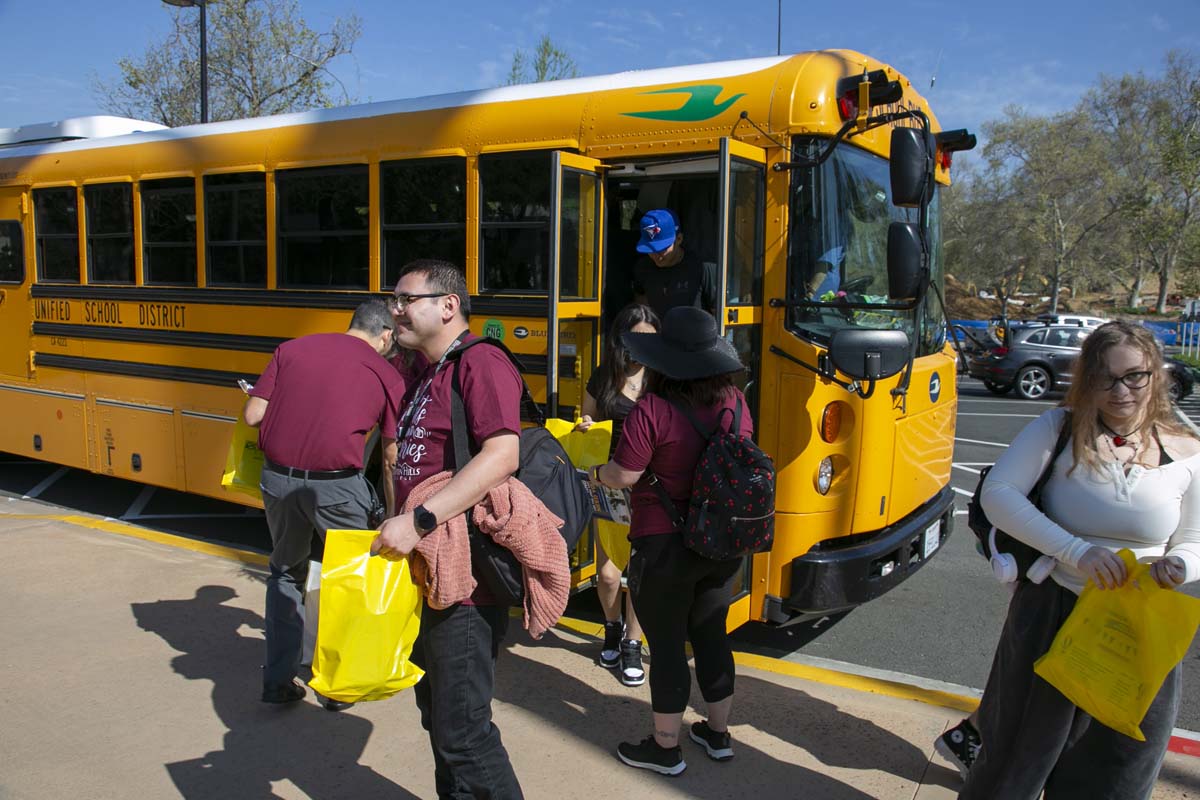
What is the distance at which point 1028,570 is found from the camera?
2494 millimetres

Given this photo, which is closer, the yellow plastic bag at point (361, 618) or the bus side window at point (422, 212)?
the yellow plastic bag at point (361, 618)

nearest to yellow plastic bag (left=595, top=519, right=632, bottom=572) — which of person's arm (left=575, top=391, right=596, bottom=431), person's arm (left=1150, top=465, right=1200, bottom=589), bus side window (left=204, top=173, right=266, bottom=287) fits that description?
person's arm (left=575, top=391, right=596, bottom=431)

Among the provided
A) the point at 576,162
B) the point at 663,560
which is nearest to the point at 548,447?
the point at 663,560

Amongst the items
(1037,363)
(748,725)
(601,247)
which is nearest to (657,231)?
(601,247)

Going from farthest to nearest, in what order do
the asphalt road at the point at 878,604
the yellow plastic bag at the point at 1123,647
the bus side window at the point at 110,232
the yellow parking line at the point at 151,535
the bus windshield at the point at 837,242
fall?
the bus side window at the point at 110,232, the yellow parking line at the point at 151,535, the asphalt road at the point at 878,604, the bus windshield at the point at 837,242, the yellow plastic bag at the point at 1123,647

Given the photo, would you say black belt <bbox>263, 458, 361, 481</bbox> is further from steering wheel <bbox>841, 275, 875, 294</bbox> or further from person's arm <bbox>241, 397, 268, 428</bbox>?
steering wheel <bbox>841, 275, 875, 294</bbox>

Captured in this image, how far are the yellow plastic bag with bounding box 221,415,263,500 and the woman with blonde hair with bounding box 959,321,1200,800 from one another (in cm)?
332

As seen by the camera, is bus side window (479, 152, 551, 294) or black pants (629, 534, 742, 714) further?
bus side window (479, 152, 551, 294)

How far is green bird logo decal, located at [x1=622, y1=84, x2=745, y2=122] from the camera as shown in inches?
161

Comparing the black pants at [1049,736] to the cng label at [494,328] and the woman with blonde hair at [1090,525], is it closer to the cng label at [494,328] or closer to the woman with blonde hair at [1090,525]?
the woman with blonde hair at [1090,525]

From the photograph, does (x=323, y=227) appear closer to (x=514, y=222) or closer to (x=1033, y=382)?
(x=514, y=222)

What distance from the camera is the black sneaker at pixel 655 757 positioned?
3.26m

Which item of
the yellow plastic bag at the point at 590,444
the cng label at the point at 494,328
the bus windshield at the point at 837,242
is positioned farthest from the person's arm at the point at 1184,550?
the cng label at the point at 494,328

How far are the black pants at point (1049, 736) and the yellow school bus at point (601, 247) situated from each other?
137cm
